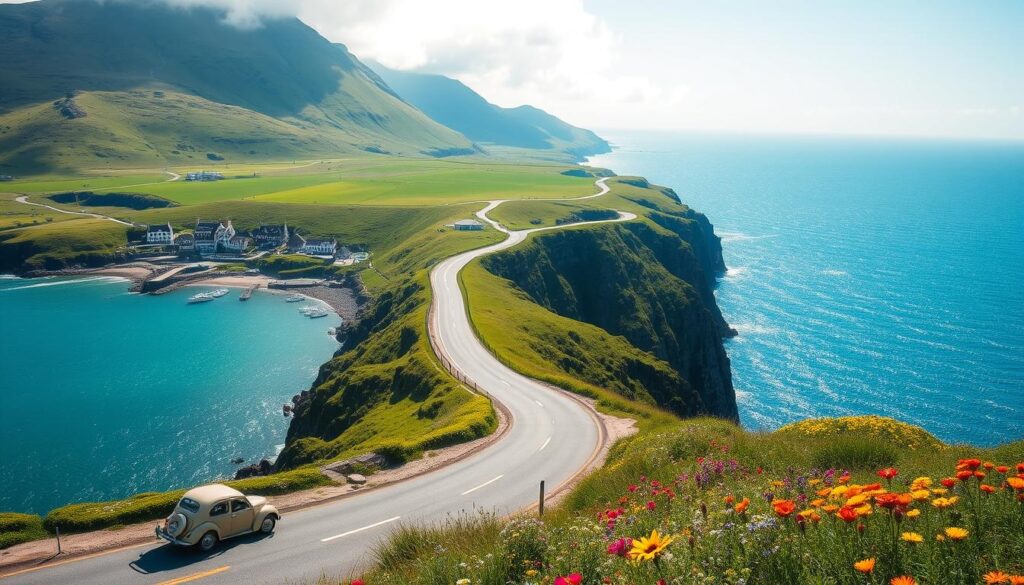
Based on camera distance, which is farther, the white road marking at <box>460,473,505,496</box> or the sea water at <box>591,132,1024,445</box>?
the sea water at <box>591,132,1024,445</box>

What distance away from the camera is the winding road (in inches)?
840

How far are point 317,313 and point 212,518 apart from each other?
11141 cm

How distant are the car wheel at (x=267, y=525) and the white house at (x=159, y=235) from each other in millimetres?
180269

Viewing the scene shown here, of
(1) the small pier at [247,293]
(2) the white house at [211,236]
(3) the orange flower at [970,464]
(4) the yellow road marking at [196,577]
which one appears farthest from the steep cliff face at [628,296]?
(2) the white house at [211,236]

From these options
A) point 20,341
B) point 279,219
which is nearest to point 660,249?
point 279,219

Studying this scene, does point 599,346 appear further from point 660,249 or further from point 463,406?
point 660,249

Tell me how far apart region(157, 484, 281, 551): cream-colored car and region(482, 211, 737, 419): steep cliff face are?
83894 millimetres

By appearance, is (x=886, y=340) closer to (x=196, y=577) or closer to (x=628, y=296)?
(x=628, y=296)

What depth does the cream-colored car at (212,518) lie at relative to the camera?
22312mm

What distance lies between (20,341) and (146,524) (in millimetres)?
112571

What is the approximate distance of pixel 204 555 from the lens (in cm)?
2245

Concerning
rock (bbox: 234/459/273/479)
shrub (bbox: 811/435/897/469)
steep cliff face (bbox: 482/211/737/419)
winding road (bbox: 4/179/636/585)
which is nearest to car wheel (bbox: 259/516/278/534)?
winding road (bbox: 4/179/636/585)

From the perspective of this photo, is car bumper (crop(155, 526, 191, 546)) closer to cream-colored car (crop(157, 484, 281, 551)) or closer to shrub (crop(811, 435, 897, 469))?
cream-colored car (crop(157, 484, 281, 551))

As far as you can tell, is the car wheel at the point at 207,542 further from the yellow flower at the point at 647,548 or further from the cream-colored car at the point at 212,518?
the yellow flower at the point at 647,548
